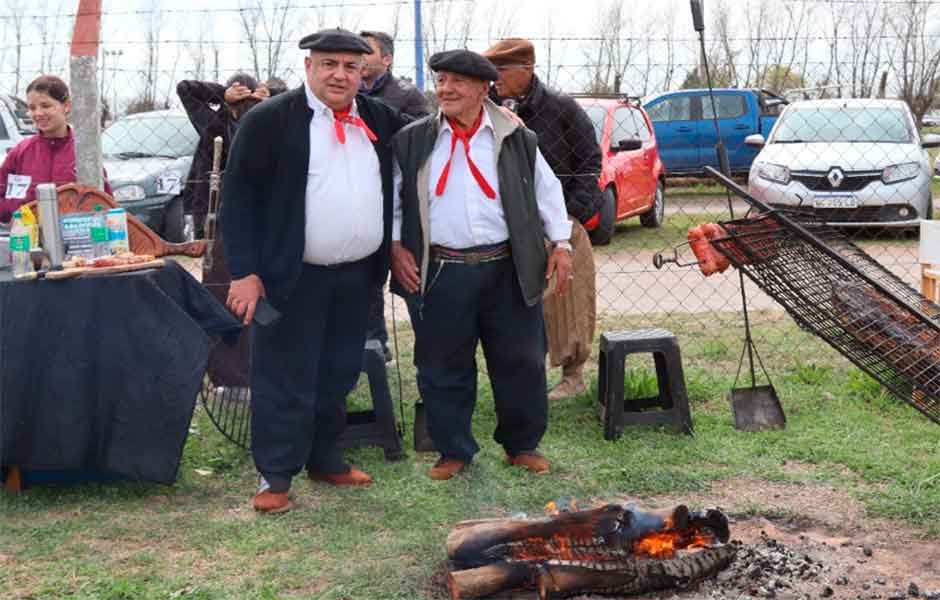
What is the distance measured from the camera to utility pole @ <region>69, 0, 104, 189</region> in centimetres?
638

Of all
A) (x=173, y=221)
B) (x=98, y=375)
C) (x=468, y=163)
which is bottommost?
(x=173, y=221)

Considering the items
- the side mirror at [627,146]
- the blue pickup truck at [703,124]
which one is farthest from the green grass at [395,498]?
the blue pickup truck at [703,124]

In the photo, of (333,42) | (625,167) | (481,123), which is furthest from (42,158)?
(625,167)

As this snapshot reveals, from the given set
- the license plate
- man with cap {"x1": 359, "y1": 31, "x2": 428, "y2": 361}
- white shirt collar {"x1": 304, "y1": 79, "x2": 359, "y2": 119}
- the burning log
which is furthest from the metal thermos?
the license plate

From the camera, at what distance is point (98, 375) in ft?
16.6

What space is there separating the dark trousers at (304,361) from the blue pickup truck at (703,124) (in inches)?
545

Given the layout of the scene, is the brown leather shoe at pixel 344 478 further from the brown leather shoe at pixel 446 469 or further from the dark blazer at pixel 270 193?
the dark blazer at pixel 270 193

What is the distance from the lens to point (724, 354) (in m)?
7.76

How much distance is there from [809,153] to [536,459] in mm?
8838

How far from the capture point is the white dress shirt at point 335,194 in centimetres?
482

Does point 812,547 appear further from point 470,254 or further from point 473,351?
point 470,254

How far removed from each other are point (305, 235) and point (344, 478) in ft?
3.85

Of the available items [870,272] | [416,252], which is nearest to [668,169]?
[870,272]

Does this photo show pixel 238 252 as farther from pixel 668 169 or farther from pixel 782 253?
pixel 668 169
